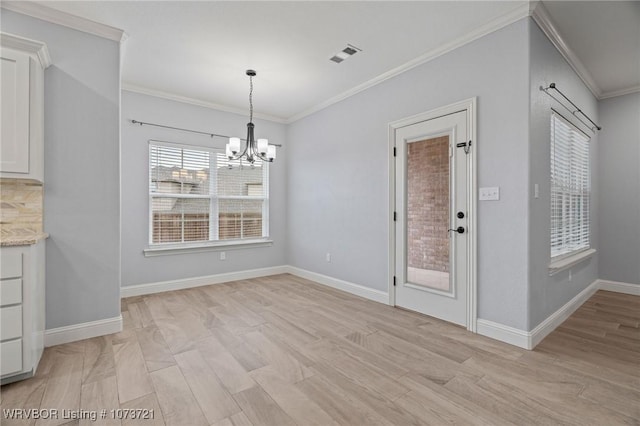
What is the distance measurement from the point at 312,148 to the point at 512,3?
312 centimetres

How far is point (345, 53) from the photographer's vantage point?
329 centimetres

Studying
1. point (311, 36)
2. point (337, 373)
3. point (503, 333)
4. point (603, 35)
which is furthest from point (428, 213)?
point (603, 35)

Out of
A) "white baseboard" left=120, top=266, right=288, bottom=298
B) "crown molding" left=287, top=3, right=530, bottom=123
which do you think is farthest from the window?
"crown molding" left=287, top=3, right=530, bottom=123

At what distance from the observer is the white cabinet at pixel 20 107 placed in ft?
7.28

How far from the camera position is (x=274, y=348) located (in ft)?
8.43

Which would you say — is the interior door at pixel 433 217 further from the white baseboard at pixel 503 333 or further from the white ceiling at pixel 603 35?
the white ceiling at pixel 603 35

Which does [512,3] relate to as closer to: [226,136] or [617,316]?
[617,316]

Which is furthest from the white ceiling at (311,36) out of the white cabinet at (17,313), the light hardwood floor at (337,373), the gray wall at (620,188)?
the light hardwood floor at (337,373)

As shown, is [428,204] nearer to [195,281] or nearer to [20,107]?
[195,281]

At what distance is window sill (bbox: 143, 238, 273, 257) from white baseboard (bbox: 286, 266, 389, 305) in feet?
2.46

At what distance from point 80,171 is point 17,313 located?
1285 mm

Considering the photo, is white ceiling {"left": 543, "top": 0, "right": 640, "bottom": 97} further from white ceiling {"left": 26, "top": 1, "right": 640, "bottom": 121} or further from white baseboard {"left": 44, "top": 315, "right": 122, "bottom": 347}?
white baseboard {"left": 44, "top": 315, "right": 122, "bottom": 347}

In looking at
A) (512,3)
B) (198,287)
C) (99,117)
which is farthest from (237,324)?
(512,3)

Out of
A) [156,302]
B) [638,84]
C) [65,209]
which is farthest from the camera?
[638,84]
